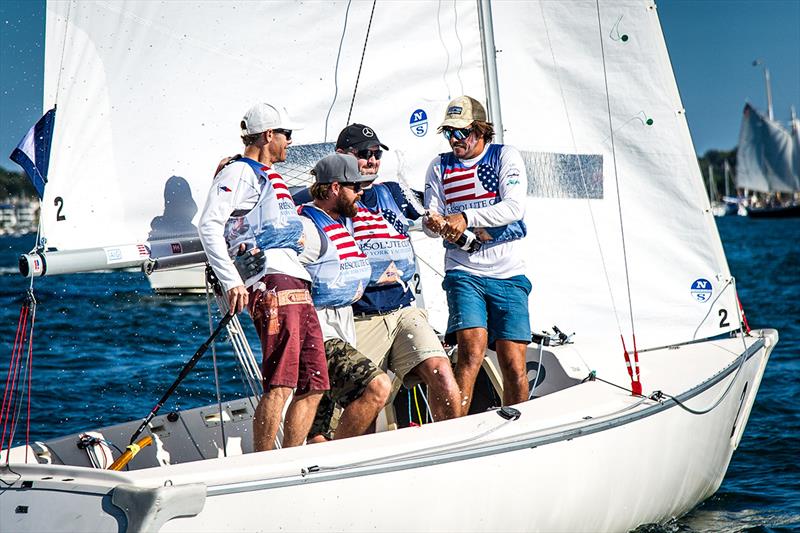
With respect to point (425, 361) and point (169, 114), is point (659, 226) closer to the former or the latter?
point (425, 361)

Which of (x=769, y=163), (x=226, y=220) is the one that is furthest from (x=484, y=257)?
(x=769, y=163)

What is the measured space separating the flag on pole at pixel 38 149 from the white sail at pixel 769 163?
209ft

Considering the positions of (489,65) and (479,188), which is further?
(489,65)

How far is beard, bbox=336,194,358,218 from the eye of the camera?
4473 mm

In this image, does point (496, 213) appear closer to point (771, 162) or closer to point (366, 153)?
point (366, 153)

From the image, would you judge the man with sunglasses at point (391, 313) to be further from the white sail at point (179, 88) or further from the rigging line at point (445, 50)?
the rigging line at point (445, 50)

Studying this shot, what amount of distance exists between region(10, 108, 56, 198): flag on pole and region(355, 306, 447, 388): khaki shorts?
1338 millimetres

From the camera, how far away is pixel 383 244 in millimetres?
4664

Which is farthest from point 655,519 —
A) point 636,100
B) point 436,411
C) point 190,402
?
point 190,402

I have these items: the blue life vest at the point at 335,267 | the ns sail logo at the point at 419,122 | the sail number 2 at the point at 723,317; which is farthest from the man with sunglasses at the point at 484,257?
the sail number 2 at the point at 723,317

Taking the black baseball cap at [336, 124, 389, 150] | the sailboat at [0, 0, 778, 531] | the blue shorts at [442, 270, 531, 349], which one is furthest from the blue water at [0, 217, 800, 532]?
the black baseball cap at [336, 124, 389, 150]

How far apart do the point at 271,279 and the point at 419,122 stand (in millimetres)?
1764

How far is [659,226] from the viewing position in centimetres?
579

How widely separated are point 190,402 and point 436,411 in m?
3.85
